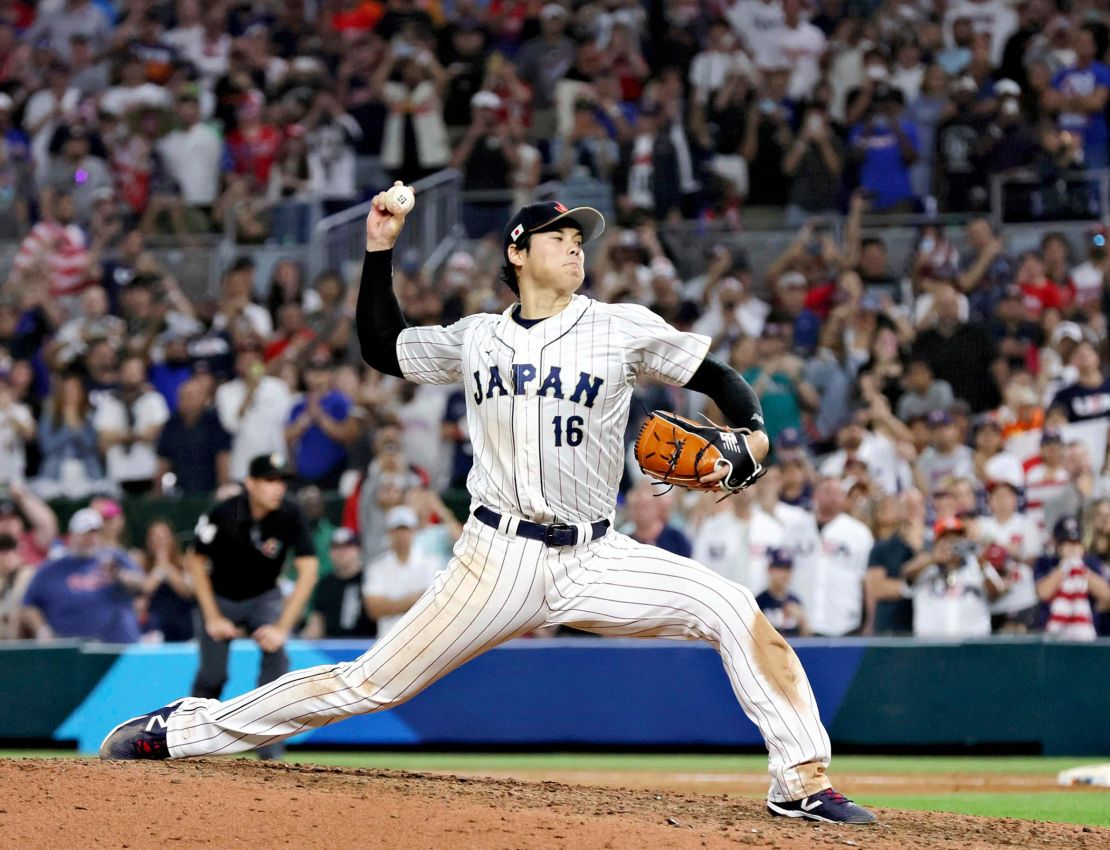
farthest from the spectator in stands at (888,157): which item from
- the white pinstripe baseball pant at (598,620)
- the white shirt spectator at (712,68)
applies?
the white pinstripe baseball pant at (598,620)

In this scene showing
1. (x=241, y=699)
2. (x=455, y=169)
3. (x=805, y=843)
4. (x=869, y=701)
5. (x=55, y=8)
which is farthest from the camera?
(x=55, y=8)

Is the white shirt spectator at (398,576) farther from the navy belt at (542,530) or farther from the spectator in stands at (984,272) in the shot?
the navy belt at (542,530)

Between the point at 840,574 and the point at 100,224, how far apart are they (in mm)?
8485

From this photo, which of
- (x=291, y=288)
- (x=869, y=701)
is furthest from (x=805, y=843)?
(x=291, y=288)

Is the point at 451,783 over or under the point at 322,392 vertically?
under

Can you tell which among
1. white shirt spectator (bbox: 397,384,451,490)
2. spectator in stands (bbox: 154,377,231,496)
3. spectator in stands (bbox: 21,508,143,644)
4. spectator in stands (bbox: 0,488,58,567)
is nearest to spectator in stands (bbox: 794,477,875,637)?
white shirt spectator (bbox: 397,384,451,490)

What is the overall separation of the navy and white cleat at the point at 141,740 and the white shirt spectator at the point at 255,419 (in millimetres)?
7624

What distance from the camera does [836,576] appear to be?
11.6m

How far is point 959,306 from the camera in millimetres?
13547

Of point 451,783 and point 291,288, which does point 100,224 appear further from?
point 451,783

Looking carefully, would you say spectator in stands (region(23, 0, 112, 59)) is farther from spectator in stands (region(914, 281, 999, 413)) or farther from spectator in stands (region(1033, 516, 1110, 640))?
spectator in stands (region(1033, 516, 1110, 640))

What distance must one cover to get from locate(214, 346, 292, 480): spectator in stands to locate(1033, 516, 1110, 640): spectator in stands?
611 cm

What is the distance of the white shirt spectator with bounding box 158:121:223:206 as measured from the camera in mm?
16984

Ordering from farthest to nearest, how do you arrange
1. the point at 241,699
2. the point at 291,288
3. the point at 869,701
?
the point at 291,288
the point at 869,701
the point at 241,699
